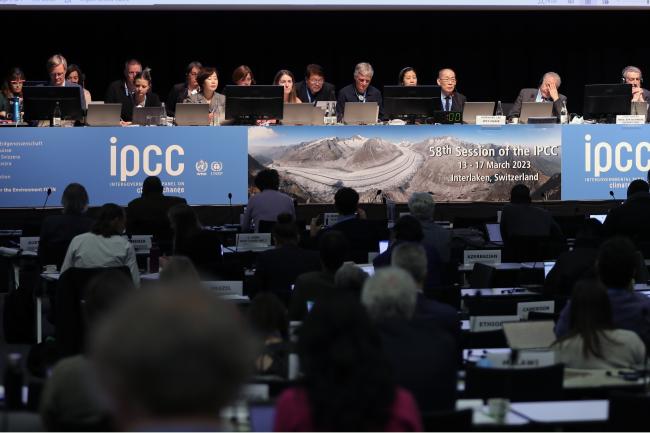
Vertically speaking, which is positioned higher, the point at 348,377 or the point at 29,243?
the point at 29,243

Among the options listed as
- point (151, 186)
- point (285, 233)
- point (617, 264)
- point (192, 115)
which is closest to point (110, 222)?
point (285, 233)

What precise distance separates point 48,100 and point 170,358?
481 inches

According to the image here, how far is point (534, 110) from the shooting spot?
14.3 m

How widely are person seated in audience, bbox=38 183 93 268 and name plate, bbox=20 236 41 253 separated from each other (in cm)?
64

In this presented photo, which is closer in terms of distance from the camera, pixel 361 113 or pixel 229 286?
pixel 229 286

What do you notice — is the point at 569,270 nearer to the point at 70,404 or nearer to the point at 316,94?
the point at 70,404

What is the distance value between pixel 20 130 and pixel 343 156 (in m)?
3.66

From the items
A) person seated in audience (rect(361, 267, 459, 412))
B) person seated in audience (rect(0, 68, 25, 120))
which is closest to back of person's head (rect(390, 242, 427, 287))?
person seated in audience (rect(361, 267, 459, 412))

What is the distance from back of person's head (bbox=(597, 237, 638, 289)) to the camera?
628 centimetres

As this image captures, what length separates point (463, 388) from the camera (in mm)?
5355

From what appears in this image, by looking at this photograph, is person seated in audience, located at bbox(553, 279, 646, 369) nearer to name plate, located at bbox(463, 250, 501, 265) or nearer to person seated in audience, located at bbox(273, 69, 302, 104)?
name plate, located at bbox(463, 250, 501, 265)

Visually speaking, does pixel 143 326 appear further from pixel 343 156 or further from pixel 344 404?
pixel 343 156

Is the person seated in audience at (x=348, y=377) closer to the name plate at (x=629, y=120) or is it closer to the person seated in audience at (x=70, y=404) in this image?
the person seated in audience at (x=70, y=404)

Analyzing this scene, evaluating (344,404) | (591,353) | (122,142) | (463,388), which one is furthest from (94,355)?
(122,142)
